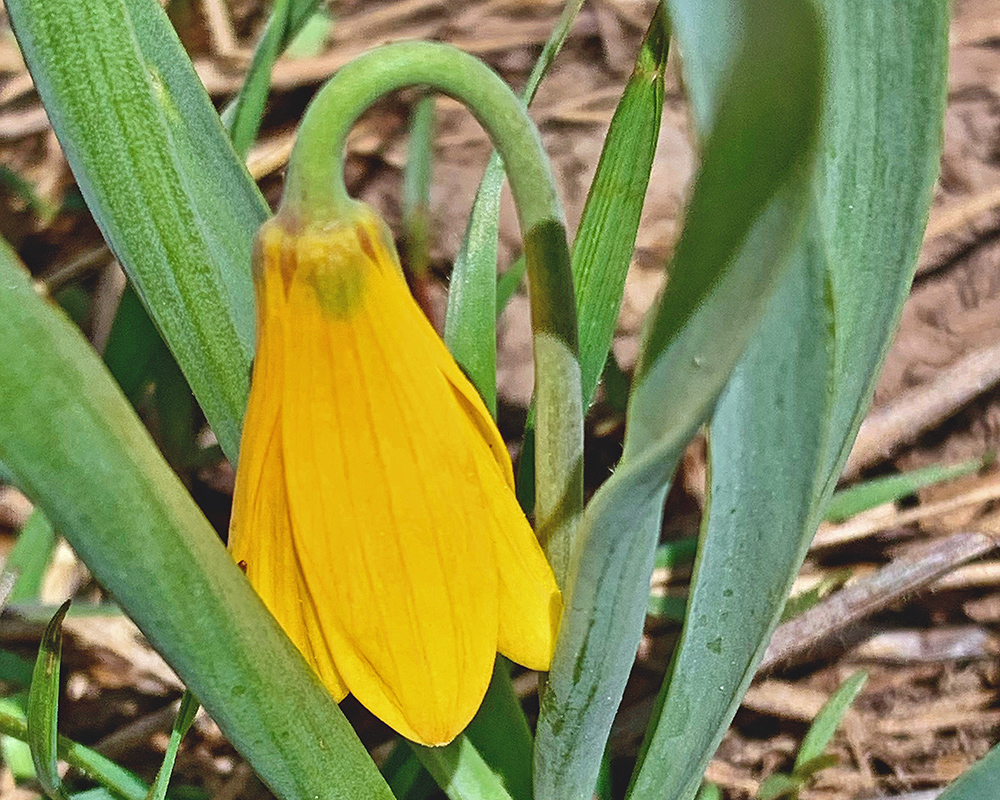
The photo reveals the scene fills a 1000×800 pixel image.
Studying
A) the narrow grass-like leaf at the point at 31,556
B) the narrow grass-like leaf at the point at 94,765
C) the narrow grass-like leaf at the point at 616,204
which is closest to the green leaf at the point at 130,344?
the narrow grass-like leaf at the point at 31,556

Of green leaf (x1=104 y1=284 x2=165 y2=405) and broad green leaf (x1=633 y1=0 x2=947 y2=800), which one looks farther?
green leaf (x1=104 y1=284 x2=165 y2=405)

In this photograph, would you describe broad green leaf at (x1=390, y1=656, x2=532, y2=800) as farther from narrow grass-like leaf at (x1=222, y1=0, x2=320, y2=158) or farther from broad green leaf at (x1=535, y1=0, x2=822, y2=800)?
narrow grass-like leaf at (x1=222, y1=0, x2=320, y2=158)

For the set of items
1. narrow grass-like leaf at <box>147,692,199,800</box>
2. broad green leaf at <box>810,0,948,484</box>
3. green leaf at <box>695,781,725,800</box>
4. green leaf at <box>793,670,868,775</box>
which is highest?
broad green leaf at <box>810,0,948,484</box>

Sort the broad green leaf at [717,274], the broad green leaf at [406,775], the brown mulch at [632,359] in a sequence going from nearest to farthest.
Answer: the broad green leaf at [717,274], the broad green leaf at [406,775], the brown mulch at [632,359]

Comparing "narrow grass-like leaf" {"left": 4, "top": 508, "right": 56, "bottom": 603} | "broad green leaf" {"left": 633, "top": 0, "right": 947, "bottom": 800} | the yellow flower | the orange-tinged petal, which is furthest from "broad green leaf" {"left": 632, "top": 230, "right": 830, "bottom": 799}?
"narrow grass-like leaf" {"left": 4, "top": 508, "right": 56, "bottom": 603}

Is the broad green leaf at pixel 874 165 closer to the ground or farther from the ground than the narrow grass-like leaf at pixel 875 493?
farther from the ground

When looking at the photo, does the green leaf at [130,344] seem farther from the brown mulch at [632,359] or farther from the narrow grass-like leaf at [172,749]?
the narrow grass-like leaf at [172,749]

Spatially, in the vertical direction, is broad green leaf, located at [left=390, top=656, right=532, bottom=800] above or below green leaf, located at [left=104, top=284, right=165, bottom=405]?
below
